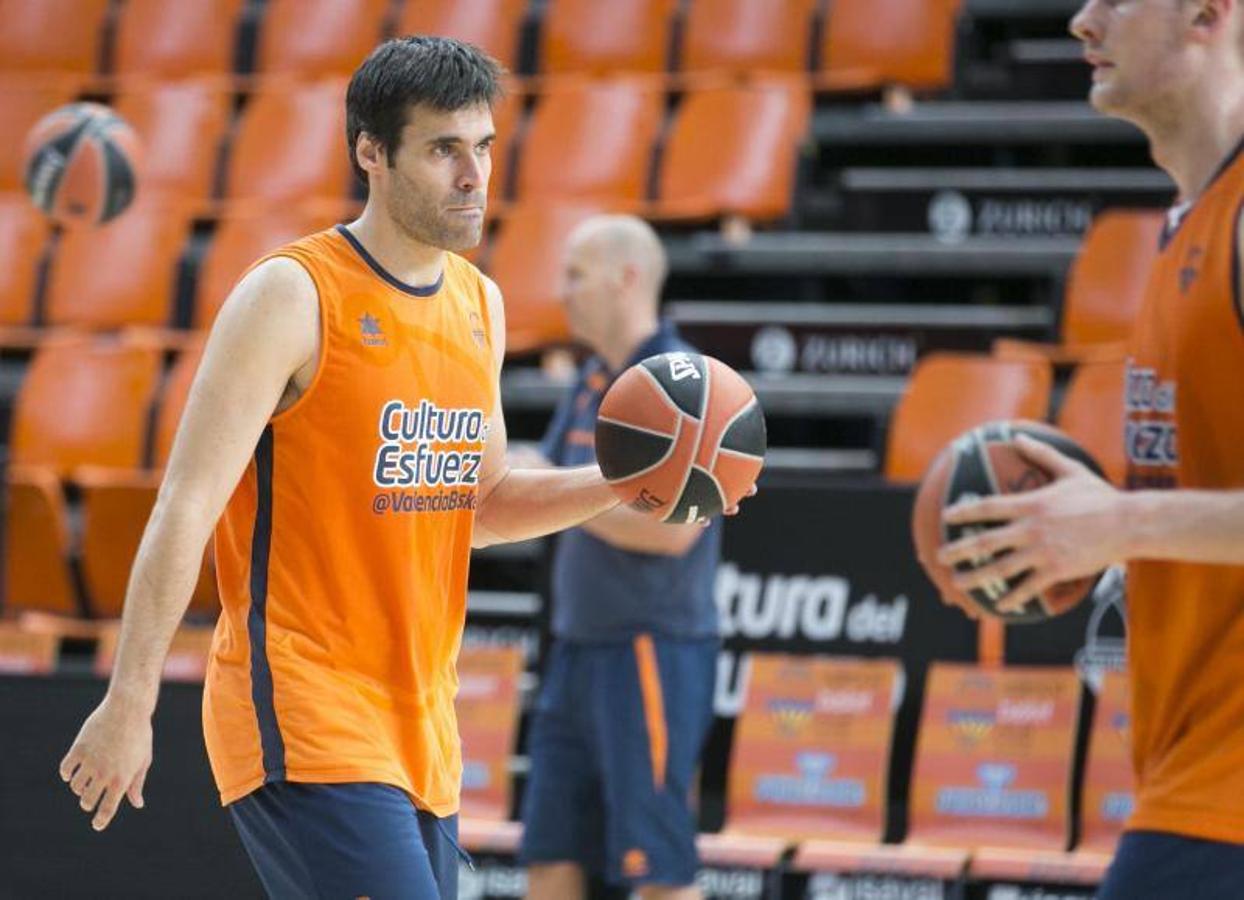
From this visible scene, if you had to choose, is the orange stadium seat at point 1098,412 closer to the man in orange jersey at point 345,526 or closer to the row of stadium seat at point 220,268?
the row of stadium seat at point 220,268

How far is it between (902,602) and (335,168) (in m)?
4.50

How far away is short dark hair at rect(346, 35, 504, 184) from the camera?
353 centimetres

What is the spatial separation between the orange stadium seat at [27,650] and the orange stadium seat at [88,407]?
1.00m

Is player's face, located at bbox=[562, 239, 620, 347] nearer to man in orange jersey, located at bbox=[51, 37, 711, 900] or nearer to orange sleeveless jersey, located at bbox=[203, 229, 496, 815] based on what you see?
man in orange jersey, located at bbox=[51, 37, 711, 900]

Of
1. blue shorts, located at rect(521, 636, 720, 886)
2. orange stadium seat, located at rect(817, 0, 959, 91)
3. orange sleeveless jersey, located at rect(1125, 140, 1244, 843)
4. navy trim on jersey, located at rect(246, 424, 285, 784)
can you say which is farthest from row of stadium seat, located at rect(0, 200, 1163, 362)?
navy trim on jersey, located at rect(246, 424, 285, 784)

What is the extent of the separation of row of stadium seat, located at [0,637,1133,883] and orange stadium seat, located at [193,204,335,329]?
10.3 ft

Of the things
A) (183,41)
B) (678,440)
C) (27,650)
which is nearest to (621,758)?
(678,440)

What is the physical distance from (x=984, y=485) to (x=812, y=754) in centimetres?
338

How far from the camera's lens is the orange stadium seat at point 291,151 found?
10180 millimetres

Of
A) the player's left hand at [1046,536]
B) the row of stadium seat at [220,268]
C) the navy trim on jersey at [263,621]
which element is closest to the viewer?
the player's left hand at [1046,536]

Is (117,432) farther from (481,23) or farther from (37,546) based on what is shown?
(481,23)

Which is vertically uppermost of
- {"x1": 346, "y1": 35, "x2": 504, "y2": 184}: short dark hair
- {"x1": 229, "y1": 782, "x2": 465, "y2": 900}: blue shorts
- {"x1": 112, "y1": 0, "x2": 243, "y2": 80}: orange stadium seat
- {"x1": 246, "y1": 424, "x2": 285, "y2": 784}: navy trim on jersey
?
{"x1": 112, "y1": 0, "x2": 243, "y2": 80}: orange stadium seat

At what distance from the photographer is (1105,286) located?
799 centimetres

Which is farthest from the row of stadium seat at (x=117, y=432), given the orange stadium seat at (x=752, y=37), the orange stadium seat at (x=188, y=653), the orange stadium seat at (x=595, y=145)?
the orange stadium seat at (x=752, y=37)
